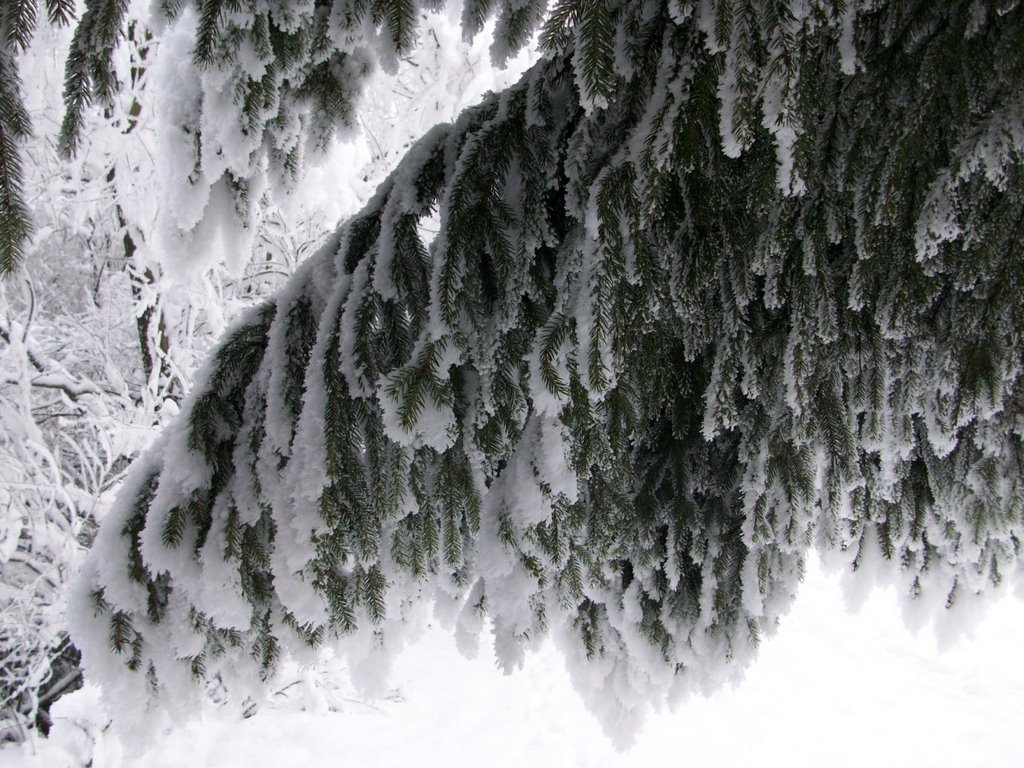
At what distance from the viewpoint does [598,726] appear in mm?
6852

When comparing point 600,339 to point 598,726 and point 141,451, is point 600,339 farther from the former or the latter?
point 598,726

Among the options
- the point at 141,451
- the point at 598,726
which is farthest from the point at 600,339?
the point at 598,726

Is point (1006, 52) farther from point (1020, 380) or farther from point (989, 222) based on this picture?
point (1020, 380)

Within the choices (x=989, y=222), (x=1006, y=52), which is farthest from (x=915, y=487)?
(x=1006, y=52)

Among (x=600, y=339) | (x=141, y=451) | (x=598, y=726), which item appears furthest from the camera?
(x=598, y=726)

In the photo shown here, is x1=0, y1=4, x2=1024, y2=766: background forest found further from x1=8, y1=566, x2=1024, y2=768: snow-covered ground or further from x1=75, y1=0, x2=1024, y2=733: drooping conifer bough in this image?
x1=75, y1=0, x2=1024, y2=733: drooping conifer bough

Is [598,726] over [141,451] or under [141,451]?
under

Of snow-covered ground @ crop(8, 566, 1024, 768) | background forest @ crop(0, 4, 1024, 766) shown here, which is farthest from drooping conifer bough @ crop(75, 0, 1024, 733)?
snow-covered ground @ crop(8, 566, 1024, 768)

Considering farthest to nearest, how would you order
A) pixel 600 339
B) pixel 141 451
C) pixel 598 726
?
pixel 598 726 < pixel 141 451 < pixel 600 339

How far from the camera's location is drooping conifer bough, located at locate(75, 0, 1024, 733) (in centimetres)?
139

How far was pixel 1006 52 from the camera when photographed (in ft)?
4.26

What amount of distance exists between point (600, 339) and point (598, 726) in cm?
656

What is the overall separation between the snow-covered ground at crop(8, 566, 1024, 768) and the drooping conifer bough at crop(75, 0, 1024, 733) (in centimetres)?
431

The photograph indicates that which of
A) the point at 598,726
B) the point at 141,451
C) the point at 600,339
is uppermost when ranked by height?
the point at 600,339
